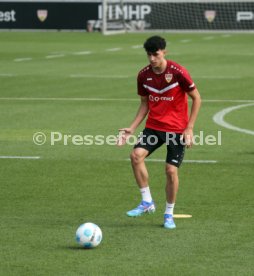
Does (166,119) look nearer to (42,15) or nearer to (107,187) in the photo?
(107,187)

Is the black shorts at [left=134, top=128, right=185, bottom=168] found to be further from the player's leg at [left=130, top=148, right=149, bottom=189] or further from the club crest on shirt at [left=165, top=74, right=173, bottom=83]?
the club crest on shirt at [left=165, top=74, right=173, bottom=83]

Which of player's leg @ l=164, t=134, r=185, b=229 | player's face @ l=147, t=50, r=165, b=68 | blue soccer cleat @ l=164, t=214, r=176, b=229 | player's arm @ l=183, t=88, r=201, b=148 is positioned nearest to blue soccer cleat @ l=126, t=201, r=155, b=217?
player's leg @ l=164, t=134, r=185, b=229

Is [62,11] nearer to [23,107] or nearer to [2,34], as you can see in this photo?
[2,34]

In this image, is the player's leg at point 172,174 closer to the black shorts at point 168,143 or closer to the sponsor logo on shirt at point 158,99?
the black shorts at point 168,143

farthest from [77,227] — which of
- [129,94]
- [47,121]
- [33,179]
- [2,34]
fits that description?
[2,34]

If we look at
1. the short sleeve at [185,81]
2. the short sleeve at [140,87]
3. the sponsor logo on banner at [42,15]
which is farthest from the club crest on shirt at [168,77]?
the sponsor logo on banner at [42,15]

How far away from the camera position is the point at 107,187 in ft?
48.5

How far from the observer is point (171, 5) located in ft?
180

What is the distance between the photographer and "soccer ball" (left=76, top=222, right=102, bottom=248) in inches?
430

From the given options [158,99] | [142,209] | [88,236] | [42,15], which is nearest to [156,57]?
[158,99]

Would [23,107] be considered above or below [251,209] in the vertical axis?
below

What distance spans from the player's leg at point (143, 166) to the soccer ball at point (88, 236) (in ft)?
5.72

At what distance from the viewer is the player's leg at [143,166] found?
41.4 ft

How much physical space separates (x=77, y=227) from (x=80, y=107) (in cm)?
1230
